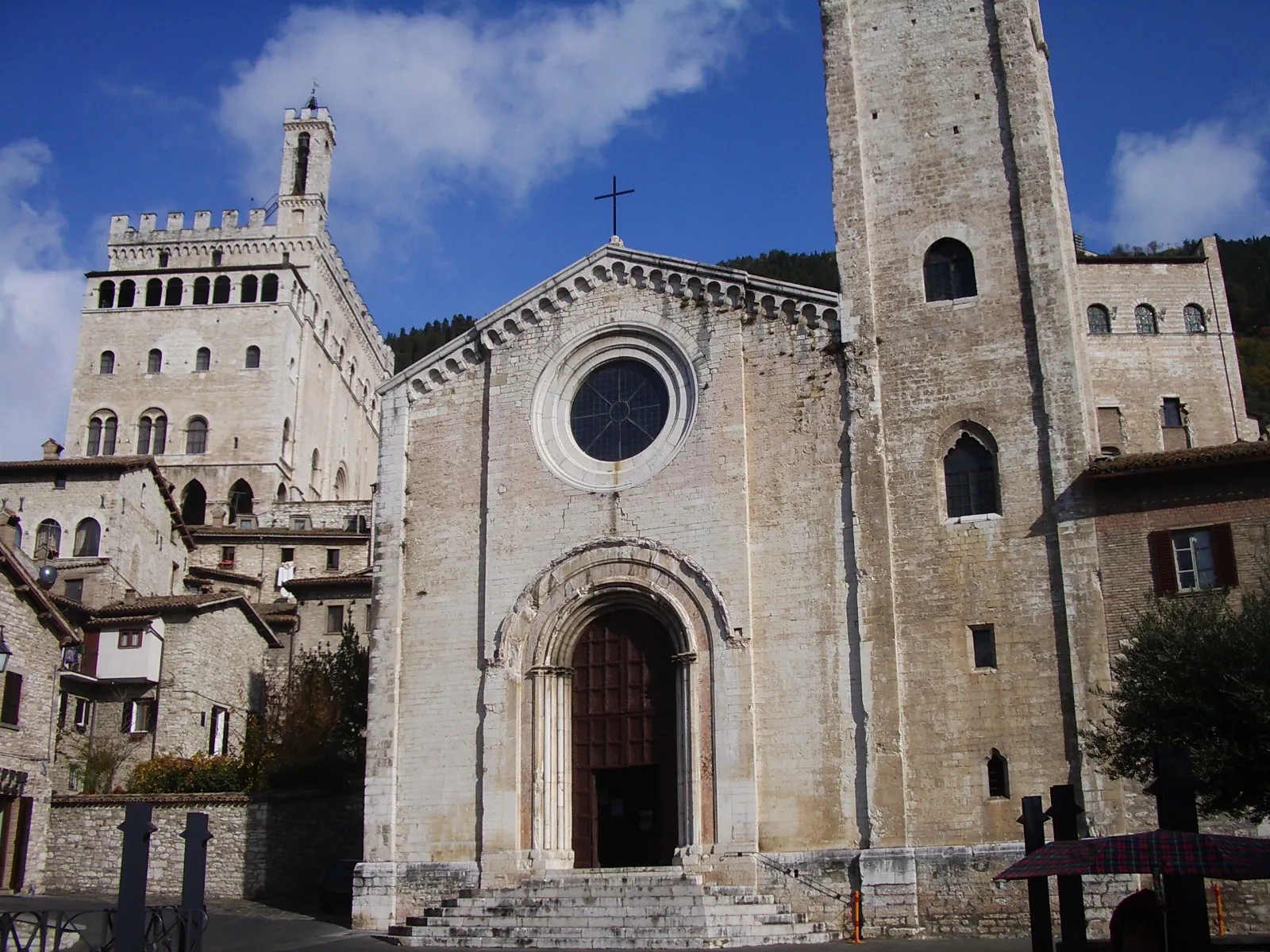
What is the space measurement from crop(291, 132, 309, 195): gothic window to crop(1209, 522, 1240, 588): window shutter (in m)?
57.9

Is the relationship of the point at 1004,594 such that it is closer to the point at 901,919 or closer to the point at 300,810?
the point at 901,919

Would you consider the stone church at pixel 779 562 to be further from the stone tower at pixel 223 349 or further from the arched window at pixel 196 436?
the arched window at pixel 196 436

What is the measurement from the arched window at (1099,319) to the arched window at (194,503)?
140ft

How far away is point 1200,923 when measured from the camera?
1119 centimetres

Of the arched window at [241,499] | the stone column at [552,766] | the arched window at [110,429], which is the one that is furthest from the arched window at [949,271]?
the arched window at [110,429]

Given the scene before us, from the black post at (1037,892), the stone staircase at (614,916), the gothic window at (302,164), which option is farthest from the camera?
the gothic window at (302,164)

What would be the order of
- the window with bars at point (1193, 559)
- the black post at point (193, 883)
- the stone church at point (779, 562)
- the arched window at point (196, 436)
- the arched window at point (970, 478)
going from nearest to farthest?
1. the black post at point (193, 883)
2. the window with bars at point (1193, 559)
3. the stone church at point (779, 562)
4. the arched window at point (970, 478)
5. the arched window at point (196, 436)

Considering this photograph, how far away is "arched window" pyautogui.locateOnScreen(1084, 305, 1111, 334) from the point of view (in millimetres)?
39438

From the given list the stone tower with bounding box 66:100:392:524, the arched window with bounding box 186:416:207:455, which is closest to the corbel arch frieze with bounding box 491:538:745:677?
the stone tower with bounding box 66:100:392:524

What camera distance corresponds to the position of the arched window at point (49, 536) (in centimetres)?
4388

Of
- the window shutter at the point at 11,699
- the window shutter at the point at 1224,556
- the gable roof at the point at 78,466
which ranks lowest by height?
the window shutter at the point at 11,699

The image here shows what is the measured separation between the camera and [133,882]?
12.7 metres

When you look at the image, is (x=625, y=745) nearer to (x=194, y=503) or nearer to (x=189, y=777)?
(x=189, y=777)

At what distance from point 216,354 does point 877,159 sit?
46710 mm
